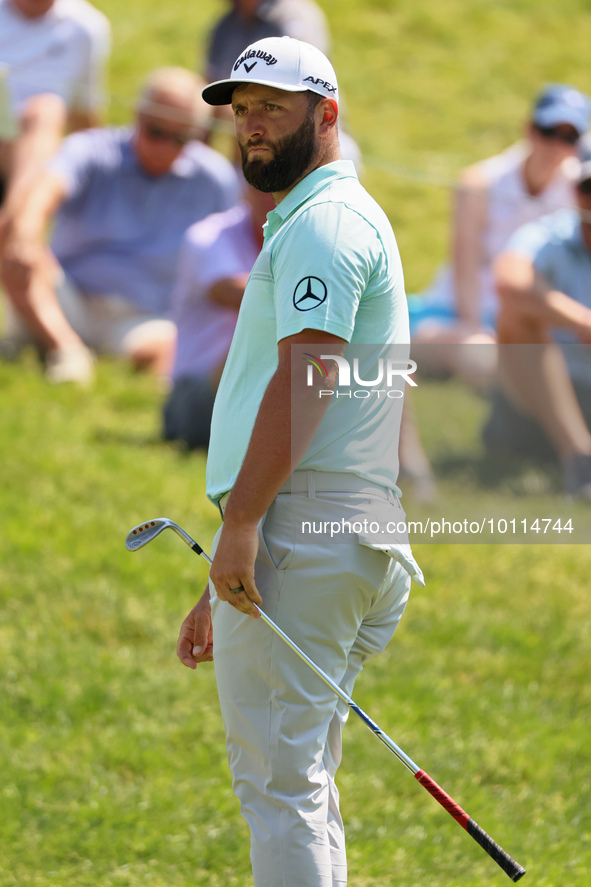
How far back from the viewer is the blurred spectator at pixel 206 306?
5.53m

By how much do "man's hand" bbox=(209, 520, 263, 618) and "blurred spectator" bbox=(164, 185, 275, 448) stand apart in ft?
11.6

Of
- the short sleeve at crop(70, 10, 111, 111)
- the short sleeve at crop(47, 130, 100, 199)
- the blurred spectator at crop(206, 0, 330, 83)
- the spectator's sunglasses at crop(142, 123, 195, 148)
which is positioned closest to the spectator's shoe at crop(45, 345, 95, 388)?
the short sleeve at crop(47, 130, 100, 199)

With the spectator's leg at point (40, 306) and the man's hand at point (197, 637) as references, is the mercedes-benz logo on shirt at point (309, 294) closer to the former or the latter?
the man's hand at point (197, 637)

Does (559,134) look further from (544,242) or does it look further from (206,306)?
(206,306)

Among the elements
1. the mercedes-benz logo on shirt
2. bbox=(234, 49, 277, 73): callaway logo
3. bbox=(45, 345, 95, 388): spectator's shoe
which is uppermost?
bbox=(234, 49, 277, 73): callaway logo

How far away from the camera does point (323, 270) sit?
187cm

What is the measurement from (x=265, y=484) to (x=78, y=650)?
2.01 m

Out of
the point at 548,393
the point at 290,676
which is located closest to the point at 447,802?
the point at 290,676

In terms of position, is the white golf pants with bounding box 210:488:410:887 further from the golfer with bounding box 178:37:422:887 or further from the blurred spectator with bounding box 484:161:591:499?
the blurred spectator with bounding box 484:161:591:499

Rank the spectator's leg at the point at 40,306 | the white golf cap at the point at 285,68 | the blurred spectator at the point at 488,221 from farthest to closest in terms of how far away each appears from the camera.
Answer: the spectator's leg at the point at 40,306
the blurred spectator at the point at 488,221
the white golf cap at the point at 285,68

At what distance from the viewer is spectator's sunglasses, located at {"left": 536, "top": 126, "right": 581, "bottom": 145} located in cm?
618

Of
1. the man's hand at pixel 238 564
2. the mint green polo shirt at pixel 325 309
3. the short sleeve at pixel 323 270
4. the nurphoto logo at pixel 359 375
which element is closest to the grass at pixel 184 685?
the man's hand at pixel 238 564

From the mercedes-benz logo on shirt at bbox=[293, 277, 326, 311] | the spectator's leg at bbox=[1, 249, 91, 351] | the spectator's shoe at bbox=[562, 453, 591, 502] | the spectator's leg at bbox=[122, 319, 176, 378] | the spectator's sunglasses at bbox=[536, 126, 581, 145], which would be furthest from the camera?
the spectator's leg at bbox=[122, 319, 176, 378]

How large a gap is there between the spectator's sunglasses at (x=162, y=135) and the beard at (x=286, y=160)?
15.7ft
